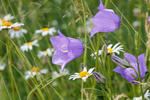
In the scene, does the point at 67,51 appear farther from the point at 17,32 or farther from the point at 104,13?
the point at 17,32

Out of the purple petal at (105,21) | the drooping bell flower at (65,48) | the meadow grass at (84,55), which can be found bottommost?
the meadow grass at (84,55)

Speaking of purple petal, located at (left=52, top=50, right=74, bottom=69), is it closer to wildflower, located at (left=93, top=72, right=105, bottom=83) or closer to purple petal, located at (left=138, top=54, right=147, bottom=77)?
wildflower, located at (left=93, top=72, right=105, bottom=83)

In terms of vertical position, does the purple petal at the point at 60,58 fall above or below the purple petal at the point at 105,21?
below

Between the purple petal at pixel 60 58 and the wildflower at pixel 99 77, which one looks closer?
the wildflower at pixel 99 77

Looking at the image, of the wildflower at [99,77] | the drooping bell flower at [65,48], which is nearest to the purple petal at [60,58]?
the drooping bell flower at [65,48]

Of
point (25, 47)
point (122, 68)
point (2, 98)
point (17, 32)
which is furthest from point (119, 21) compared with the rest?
point (17, 32)

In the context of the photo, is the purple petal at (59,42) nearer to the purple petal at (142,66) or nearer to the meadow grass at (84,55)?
the meadow grass at (84,55)

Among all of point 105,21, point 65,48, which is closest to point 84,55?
point 65,48

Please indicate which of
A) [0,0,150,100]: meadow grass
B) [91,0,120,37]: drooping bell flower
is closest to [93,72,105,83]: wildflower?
[0,0,150,100]: meadow grass
